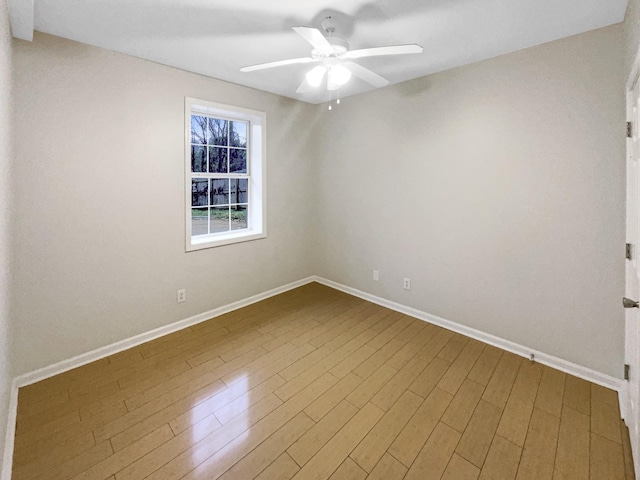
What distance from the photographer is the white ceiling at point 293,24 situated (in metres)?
1.85

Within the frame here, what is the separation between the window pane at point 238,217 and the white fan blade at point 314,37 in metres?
2.32

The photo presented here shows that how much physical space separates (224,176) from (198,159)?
338 millimetres

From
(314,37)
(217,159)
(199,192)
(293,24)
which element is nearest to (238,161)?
(217,159)

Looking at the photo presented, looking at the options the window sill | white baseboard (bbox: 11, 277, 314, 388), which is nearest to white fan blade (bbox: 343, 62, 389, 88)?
the window sill

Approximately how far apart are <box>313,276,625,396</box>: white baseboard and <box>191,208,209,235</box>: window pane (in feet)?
6.86

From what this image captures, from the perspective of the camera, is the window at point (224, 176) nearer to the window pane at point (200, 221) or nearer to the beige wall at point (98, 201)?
the window pane at point (200, 221)

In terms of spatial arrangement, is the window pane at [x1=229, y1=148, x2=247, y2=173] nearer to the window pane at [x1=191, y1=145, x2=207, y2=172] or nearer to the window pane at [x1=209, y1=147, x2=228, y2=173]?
the window pane at [x1=209, y1=147, x2=228, y2=173]

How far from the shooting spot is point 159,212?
112 inches

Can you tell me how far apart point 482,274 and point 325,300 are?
183cm

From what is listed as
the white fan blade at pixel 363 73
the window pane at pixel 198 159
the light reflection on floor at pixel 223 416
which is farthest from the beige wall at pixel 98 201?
the white fan blade at pixel 363 73

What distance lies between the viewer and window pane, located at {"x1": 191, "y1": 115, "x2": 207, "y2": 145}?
3.31m

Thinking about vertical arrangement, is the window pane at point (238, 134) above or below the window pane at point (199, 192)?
above

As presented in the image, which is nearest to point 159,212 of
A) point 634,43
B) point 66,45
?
point 66,45

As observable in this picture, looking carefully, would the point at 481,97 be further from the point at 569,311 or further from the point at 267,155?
the point at 267,155
